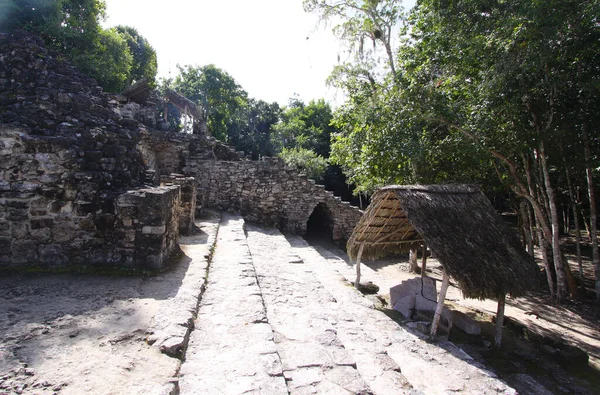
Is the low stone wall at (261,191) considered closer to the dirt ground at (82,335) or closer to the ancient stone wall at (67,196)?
the ancient stone wall at (67,196)

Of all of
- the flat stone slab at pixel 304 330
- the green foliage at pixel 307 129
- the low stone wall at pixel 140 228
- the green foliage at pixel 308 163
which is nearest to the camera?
the flat stone slab at pixel 304 330

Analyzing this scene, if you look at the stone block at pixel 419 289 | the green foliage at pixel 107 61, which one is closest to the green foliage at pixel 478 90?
the stone block at pixel 419 289

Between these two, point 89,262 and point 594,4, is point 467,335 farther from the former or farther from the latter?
point 89,262

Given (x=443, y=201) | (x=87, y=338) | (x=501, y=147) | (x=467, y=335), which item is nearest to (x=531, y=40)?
(x=501, y=147)

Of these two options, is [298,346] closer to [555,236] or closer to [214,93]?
[555,236]

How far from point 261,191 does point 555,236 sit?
9.44m

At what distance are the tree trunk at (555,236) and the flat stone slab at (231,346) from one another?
7310mm

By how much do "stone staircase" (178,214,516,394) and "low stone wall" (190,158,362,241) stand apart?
568 centimetres

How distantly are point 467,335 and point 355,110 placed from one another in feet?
22.5

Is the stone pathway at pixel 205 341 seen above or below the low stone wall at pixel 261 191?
below

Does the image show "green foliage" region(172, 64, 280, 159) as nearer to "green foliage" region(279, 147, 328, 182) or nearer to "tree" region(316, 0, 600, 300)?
"green foliage" region(279, 147, 328, 182)

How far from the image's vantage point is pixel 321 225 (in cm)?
1527

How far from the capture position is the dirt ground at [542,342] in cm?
504

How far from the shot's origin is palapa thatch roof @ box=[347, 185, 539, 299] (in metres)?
5.30
